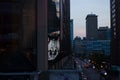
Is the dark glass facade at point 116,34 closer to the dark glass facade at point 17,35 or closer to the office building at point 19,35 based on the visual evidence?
the office building at point 19,35

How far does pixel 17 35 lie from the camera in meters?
26.4

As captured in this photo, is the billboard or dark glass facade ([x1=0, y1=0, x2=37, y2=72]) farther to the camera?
the billboard

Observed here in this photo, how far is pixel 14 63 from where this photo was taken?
26.2 m

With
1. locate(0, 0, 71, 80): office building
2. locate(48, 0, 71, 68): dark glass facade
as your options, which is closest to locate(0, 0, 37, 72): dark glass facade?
locate(0, 0, 71, 80): office building

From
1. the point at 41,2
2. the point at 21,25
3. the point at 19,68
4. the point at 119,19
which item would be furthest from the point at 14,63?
the point at 119,19

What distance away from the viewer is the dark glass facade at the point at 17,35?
2616 centimetres

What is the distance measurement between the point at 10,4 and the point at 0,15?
3.21 feet

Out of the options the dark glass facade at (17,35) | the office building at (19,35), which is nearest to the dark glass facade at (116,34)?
the office building at (19,35)

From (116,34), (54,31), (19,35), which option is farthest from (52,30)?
(116,34)

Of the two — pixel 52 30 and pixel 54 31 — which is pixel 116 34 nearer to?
pixel 54 31

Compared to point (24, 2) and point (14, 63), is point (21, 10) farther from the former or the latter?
point (14, 63)

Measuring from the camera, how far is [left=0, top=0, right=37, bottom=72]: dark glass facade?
26.2m

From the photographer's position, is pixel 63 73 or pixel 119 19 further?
Answer: pixel 119 19

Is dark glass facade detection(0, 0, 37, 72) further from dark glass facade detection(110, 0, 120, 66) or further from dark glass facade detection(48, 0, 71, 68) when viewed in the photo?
dark glass facade detection(110, 0, 120, 66)
